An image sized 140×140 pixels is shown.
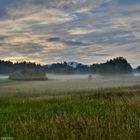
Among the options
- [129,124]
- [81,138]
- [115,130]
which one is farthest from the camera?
[129,124]

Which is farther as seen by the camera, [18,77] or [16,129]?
[18,77]

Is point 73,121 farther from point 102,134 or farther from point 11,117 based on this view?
point 11,117

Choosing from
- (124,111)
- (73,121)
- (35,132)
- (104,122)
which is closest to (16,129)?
(35,132)

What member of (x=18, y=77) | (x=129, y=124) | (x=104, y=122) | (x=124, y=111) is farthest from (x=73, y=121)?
(x=18, y=77)

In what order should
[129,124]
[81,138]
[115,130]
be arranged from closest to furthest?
[81,138], [115,130], [129,124]

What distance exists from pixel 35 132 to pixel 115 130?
392 centimetres

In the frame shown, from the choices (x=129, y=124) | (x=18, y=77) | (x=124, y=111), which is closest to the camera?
(x=129, y=124)

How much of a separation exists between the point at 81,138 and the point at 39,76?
4360 inches

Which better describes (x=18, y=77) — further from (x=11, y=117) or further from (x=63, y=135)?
(x=63, y=135)

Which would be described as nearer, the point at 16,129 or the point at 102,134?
the point at 102,134

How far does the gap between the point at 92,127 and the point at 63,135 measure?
186cm

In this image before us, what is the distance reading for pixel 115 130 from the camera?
18609 mm

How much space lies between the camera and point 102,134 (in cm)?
1786

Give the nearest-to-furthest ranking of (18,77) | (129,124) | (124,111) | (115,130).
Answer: (115,130)
(129,124)
(124,111)
(18,77)
